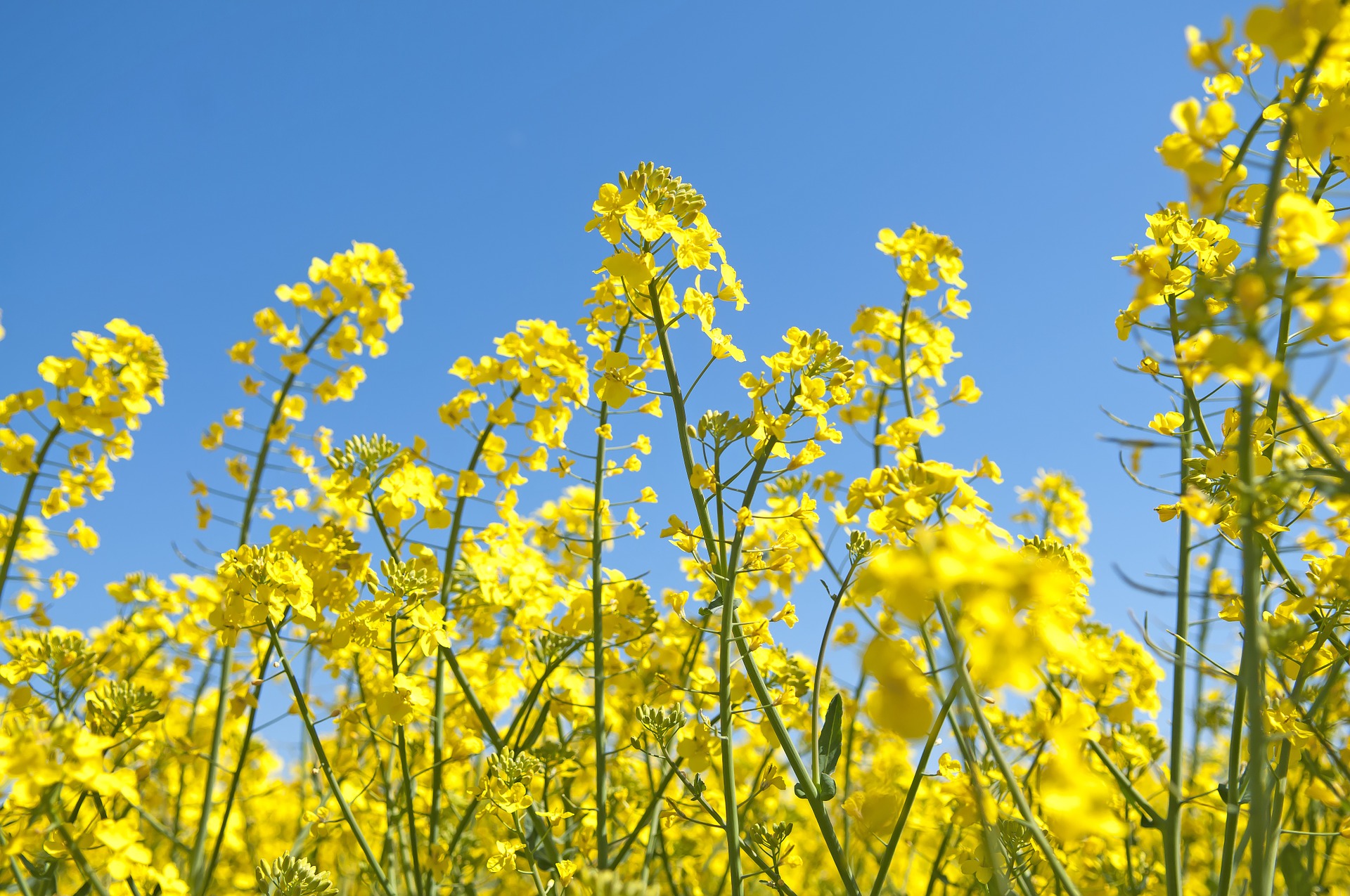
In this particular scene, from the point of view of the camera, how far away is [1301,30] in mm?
1194

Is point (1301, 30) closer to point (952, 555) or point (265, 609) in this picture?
point (952, 555)

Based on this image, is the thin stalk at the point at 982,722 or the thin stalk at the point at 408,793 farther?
the thin stalk at the point at 408,793

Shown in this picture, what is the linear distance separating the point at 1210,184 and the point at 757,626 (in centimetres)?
149

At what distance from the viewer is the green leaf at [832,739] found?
2.02 metres

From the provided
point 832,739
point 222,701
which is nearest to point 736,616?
point 832,739

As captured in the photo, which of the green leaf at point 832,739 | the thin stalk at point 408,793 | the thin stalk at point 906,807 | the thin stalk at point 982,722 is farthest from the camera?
the thin stalk at point 408,793

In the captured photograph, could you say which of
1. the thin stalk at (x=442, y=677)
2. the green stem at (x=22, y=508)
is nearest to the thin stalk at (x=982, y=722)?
the thin stalk at (x=442, y=677)

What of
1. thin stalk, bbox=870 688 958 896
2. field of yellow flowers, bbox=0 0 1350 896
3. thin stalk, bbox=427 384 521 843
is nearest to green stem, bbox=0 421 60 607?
field of yellow flowers, bbox=0 0 1350 896

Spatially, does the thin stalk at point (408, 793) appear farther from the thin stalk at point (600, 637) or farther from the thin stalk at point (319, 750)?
the thin stalk at point (600, 637)

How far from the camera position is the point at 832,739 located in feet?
6.79

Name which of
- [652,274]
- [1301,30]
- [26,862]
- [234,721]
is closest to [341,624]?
[26,862]

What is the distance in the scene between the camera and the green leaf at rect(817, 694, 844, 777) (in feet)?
6.63

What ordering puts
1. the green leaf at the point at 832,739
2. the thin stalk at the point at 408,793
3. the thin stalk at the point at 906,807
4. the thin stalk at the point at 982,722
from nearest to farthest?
the thin stalk at the point at 982,722, the thin stalk at the point at 906,807, the green leaf at the point at 832,739, the thin stalk at the point at 408,793

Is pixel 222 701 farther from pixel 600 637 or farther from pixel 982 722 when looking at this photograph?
pixel 982 722
